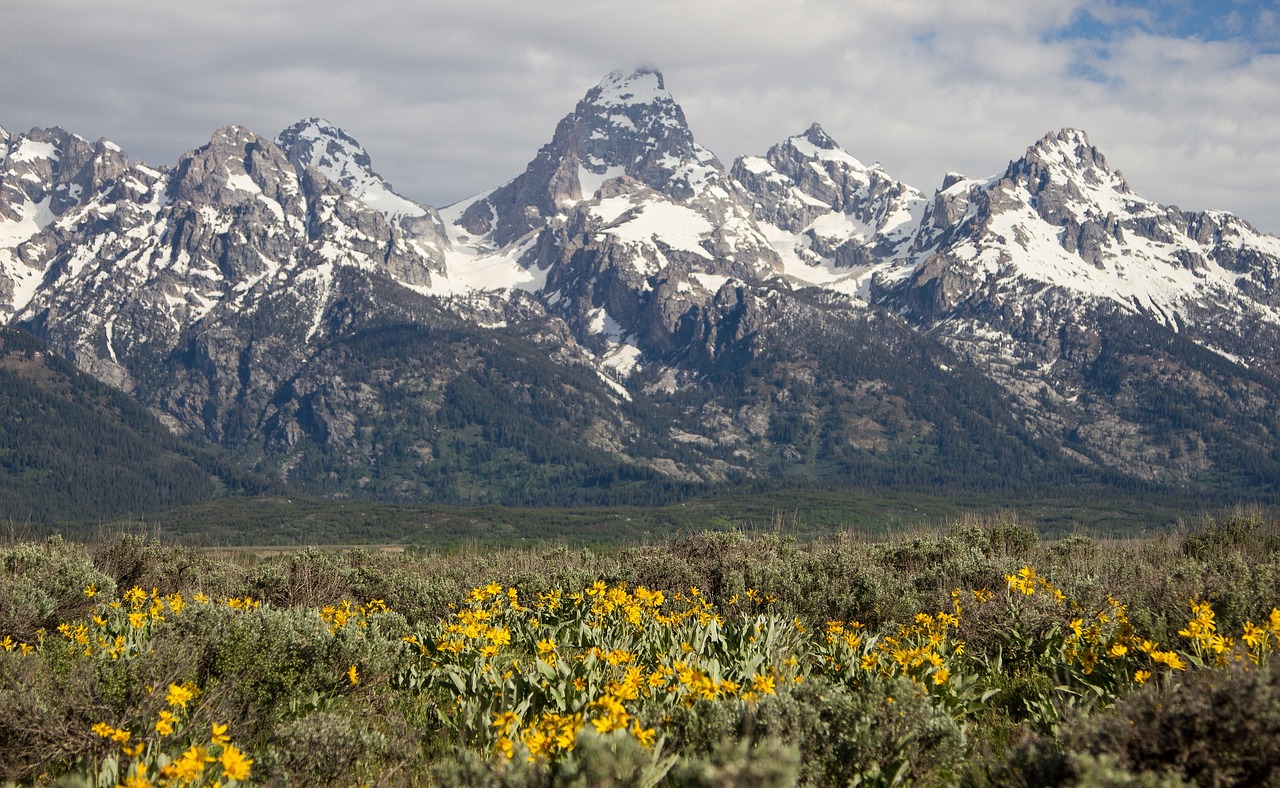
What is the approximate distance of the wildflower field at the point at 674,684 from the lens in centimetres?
740

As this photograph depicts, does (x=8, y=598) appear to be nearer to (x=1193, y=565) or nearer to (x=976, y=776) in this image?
(x=976, y=776)

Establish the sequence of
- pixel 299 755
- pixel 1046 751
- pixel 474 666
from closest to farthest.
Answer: pixel 1046 751, pixel 299 755, pixel 474 666

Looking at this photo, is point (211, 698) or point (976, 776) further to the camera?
point (211, 698)

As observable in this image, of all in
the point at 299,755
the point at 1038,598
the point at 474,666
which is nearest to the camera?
the point at 299,755

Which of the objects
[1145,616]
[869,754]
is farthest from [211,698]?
[1145,616]

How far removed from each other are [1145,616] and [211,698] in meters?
11.4

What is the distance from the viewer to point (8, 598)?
1611cm

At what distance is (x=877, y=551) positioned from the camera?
27.5 m

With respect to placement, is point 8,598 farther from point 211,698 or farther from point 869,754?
point 869,754

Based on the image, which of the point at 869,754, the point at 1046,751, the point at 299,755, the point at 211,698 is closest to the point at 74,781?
the point at 299,755

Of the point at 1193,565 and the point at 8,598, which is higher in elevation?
the point at 1193,565

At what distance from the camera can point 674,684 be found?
10969 millimetres

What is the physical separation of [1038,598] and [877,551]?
38.6 feet

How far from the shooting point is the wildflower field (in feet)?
24.3
